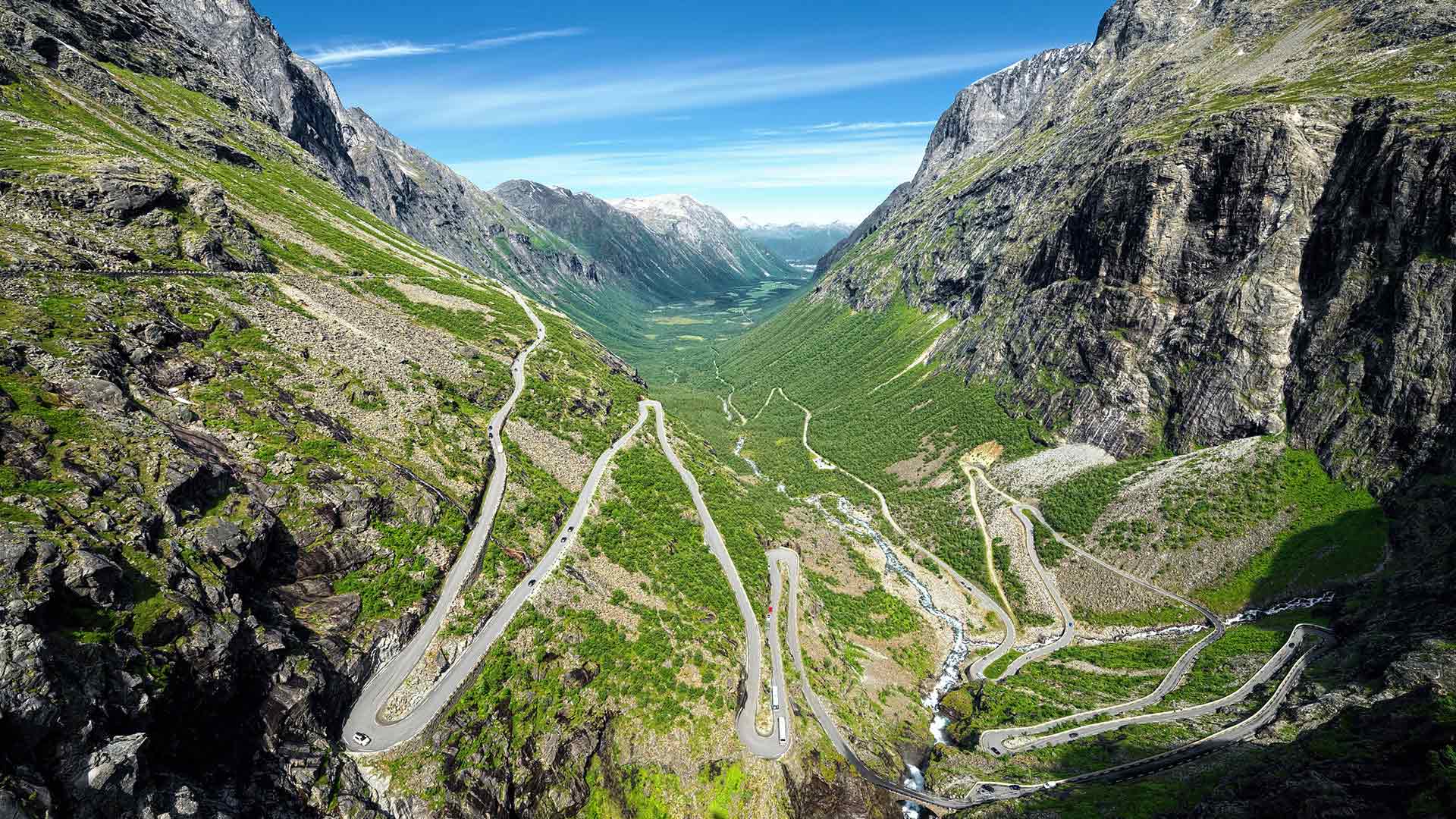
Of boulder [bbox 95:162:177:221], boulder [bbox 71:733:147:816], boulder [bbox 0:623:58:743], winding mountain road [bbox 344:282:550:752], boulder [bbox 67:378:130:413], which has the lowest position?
winding mountain road [bbox 344:282:550:752]

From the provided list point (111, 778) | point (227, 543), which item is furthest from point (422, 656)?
point (111, 778)

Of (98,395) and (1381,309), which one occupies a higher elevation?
(1381,309)

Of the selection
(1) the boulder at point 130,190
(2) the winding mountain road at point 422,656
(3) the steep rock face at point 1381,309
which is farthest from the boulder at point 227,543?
(3) the steep rock face at point 1381,309

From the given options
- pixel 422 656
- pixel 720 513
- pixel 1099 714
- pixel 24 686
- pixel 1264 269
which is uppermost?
pixel 1264 269

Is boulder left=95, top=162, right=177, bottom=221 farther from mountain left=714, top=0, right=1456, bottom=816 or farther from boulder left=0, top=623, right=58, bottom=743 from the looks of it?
mountain left=714, top=0, right=1456, bottom=816

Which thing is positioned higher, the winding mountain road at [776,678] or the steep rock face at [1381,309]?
the steep rock face at [1381,309]

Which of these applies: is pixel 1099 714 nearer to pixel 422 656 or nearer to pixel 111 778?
pixel 422 656

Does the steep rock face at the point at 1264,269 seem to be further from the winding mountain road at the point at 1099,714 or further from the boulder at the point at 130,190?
the boulder at the point at 130,190

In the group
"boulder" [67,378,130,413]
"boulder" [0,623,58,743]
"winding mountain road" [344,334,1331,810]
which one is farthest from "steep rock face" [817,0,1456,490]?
"boulder" [67,378,130,413]

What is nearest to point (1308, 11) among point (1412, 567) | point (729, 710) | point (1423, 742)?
point (1412, 567)
